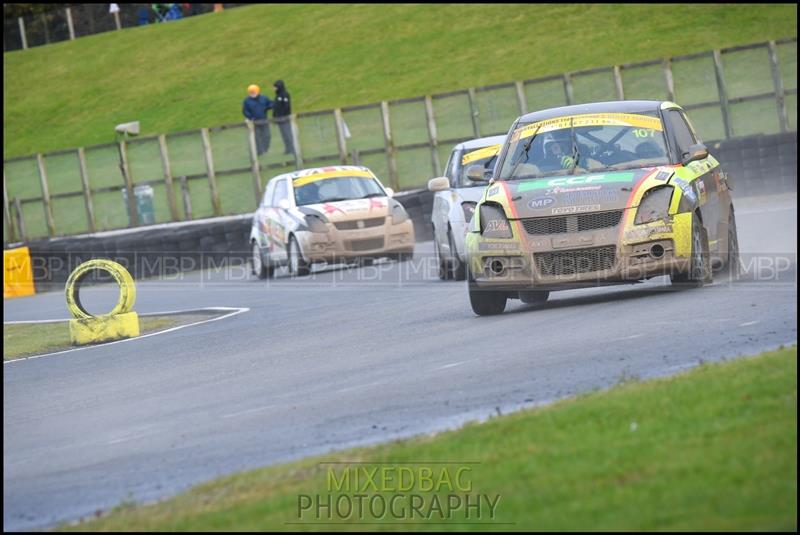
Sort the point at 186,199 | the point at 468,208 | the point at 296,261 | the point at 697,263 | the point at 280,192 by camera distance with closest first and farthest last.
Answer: the point at 697,263 < the point at 468,208 < the point at 296,261 < the point at 280,192 < the point at 186,199

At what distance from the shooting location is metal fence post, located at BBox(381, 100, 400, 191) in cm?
3212

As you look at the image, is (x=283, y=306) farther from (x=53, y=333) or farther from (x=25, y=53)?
(x=25, y=53)

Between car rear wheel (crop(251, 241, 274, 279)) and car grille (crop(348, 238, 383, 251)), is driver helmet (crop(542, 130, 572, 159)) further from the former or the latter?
car rear wheel (crop(251, 241, 274, 279))

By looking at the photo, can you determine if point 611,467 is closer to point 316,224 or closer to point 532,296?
point 532,296

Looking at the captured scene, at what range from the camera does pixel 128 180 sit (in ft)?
114

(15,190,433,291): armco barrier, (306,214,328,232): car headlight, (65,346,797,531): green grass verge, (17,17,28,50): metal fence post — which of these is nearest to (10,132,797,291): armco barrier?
(15,190,433,291): armco barrier

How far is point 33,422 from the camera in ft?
32.7

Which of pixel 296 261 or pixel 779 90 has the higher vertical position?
pixel 779 90

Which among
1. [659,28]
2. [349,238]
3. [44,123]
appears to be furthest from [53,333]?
[44,123]

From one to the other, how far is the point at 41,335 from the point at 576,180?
8021 millimetres

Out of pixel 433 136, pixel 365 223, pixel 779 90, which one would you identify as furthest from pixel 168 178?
pixel 779 90

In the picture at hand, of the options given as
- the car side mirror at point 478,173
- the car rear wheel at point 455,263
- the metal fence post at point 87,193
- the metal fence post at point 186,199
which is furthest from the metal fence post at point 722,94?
the car side mirror at point 478,173

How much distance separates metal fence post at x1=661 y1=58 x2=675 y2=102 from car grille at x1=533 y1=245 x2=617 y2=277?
726 inches

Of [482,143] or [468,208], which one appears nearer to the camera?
[468,208]
